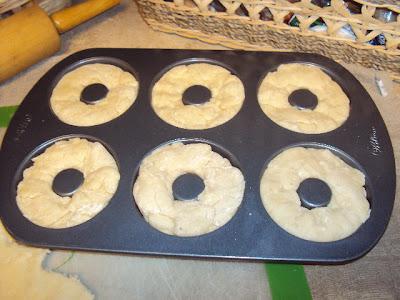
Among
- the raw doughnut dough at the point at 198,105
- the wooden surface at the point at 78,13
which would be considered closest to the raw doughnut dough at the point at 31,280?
the raw doughnut dough at the point at 198,105

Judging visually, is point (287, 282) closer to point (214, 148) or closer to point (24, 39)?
point (214, 148)

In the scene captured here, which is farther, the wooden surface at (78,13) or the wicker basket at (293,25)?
the wooden surface at (78,13)

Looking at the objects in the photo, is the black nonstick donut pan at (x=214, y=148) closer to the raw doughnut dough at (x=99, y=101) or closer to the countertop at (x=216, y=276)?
the raw doughnut dough at (x=99, y=101)

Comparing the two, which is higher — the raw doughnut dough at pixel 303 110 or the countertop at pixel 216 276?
the raw doughnut dough at pixel 303 110

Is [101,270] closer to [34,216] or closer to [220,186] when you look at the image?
[34,216]

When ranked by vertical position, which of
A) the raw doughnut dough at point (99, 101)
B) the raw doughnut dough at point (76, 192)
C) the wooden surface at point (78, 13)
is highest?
the wooden surface at point (78, 13)

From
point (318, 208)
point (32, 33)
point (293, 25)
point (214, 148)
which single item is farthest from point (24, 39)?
point (318, 208)

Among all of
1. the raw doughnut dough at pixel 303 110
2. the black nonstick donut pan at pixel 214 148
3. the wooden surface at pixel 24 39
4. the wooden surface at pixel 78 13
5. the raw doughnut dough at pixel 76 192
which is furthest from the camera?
the wooden surface at pixel 78 13
